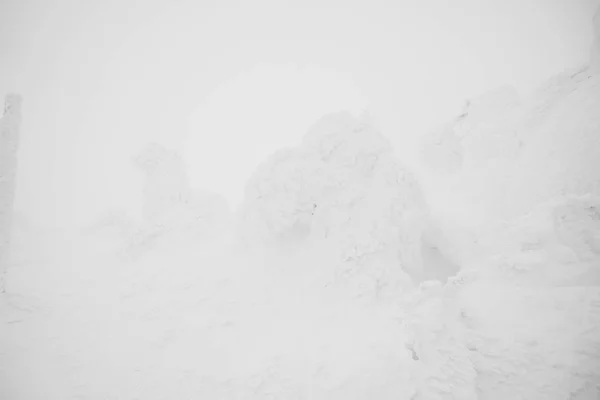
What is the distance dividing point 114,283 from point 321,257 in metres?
11.6

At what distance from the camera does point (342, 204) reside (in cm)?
1405

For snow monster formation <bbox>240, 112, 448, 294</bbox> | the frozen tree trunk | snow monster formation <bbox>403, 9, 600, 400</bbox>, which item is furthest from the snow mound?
the frozen tree trunk

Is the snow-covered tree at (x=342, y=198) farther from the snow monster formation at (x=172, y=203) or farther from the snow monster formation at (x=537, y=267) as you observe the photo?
the snow monster formation at (x=172, y=203)

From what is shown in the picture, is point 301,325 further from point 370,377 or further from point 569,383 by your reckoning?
point 569,383

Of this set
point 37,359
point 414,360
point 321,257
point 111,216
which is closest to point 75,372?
point 37,359

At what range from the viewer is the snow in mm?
8883

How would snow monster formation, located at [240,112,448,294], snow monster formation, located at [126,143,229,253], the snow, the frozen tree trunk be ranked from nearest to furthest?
the snow, snow monster formation, located at [240,112,448,294], the frozen tree trunk, snow monster formation, located at [126,143,229,253]

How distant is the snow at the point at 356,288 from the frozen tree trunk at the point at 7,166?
2485 mm

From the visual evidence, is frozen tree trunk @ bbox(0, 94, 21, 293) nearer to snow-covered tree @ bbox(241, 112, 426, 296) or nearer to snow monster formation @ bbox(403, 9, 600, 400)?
snow-covered tree @ bbox(241, 112, 426, 296)

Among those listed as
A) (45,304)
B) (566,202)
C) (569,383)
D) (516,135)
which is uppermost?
(516,135)

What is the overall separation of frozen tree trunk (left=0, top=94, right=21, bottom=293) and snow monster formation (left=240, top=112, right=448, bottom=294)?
11.6 metres

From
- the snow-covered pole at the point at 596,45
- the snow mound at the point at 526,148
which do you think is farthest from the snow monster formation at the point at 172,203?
the snow-covered pole at the point at 596,45

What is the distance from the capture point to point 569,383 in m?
7.51

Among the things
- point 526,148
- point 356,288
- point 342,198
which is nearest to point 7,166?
point 342,198
